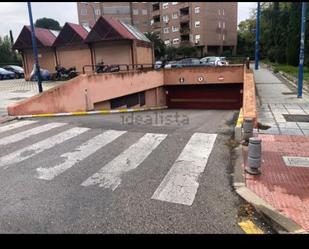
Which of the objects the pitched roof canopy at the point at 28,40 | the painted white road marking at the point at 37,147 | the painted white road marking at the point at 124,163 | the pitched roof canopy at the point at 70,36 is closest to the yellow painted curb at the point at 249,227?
the painted white road marking at the point at 124,163

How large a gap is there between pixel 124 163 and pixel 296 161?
4002 mm

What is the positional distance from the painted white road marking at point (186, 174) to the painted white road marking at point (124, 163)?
879 millimetres

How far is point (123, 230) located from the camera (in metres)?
4.25

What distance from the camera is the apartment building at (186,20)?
58750mm

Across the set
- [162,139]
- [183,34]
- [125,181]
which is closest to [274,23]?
[183,34]

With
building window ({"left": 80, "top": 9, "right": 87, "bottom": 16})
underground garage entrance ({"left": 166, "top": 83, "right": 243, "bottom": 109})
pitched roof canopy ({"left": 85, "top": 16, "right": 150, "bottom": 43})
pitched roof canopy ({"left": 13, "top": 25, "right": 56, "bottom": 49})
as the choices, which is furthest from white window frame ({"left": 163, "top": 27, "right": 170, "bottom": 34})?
pitched roof canopy ({"left": 85, "top": 16, "right": 150, "bottom": 43})

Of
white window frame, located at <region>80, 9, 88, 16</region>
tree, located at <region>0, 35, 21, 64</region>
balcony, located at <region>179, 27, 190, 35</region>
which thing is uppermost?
white window frame, located at <region>80, 9, 88, 16</region>

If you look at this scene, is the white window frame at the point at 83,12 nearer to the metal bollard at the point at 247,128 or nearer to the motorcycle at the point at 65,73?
the motorcycle at the point at 65,73

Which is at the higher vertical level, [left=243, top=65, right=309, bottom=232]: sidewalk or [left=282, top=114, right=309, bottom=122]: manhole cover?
[left=282, top=114, right=309, bottom=122]: manhole cover

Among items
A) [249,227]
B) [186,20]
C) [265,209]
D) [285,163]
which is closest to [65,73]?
[285,163]

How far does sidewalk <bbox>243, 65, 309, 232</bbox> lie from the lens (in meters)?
5.00

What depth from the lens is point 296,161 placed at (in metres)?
6.93

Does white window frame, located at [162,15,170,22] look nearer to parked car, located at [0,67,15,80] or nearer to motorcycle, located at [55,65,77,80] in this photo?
parked car, located at [0,67,15,80]

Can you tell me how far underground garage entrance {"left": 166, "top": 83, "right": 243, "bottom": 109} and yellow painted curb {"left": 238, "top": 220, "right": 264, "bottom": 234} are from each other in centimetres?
2304
